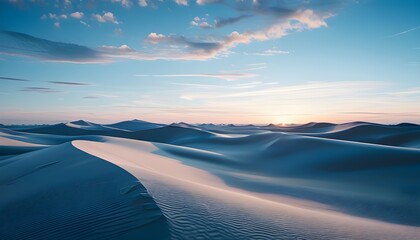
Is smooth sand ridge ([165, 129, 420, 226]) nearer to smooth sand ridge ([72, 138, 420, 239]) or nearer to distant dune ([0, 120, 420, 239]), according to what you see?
distant dune ([0, 120, 420, 239])

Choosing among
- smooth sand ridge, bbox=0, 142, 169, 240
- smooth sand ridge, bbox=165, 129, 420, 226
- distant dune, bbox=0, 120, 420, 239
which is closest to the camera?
smooth sand ridge, bbox=0, 142, 169, 240

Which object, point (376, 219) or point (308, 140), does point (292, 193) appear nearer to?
point (376, 219)

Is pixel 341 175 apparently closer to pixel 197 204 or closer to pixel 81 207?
pixel 197 204

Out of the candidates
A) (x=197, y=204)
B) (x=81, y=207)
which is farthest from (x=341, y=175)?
(x=81, y=207)

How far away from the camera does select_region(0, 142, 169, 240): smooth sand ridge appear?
3397 mm

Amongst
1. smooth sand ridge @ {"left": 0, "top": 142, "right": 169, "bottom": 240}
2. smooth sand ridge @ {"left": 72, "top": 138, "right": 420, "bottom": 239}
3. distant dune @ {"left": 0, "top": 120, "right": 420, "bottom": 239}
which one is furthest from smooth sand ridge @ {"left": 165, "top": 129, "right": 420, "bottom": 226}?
smooth sand ridge @ {"left": 0, "top": 142, "right": 169, "bottom": 240}

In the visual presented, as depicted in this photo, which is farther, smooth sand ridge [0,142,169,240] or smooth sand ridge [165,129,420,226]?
smooth sand ridge [165,129,420,226]

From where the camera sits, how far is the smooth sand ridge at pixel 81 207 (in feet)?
11.1

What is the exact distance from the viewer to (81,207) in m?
4.40

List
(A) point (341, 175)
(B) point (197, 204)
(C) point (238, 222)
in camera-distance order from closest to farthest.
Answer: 1. (C) point (238, 222)
2. (B) point (197, 204)
3. (A) point (341, 175)

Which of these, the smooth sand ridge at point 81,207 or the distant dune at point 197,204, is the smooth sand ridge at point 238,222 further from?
the smooth sand ridge at point 81,207

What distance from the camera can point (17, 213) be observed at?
4836mm

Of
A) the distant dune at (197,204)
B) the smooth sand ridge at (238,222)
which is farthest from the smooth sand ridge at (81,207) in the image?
the smooth sand ridge at (238,222)

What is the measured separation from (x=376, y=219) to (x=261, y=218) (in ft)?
11.3
